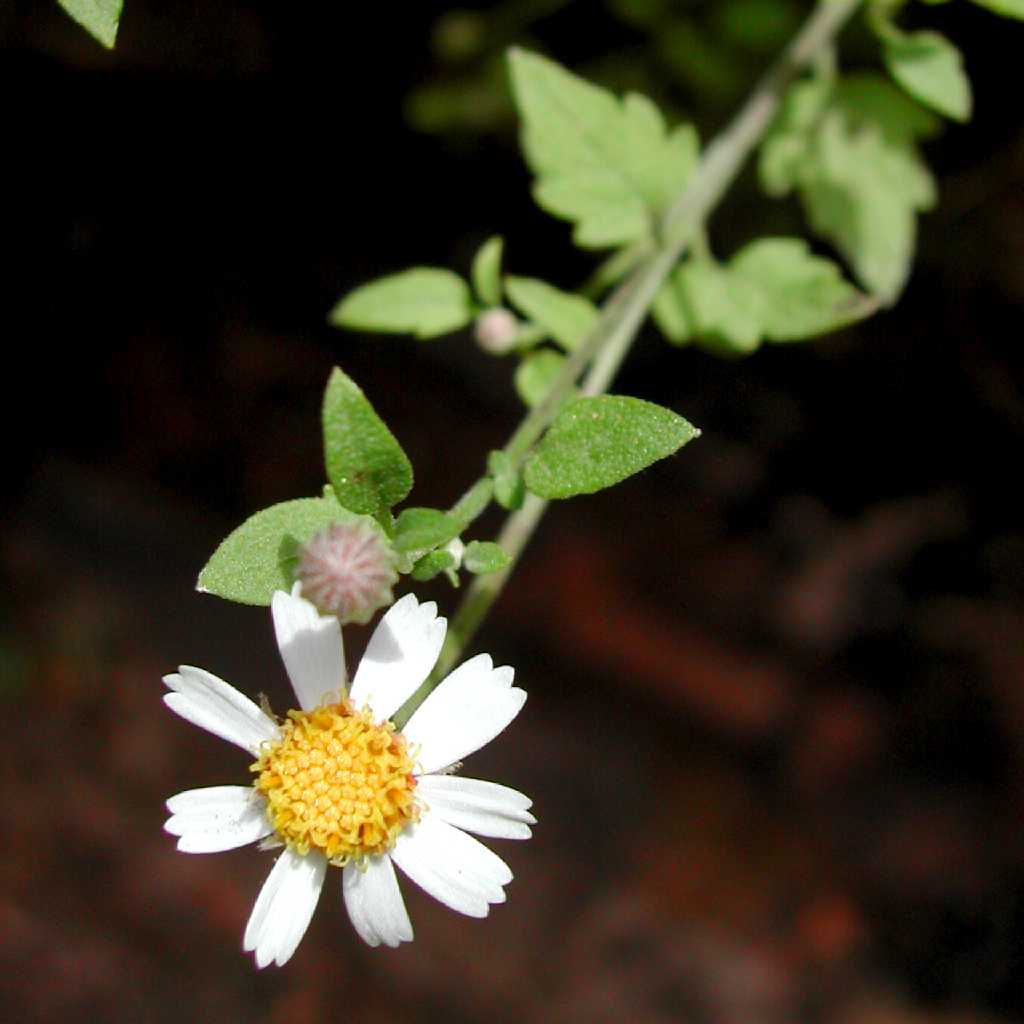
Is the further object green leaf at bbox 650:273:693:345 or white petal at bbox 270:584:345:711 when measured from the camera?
green leaf at bbox 650:273:693:345

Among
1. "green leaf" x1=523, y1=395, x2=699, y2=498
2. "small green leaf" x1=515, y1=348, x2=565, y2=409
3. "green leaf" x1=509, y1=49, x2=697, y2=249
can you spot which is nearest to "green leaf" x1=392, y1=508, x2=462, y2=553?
"green leaf" x1=523, y1=395, x2=699, y2=498

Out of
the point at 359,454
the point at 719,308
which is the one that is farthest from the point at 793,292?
the point at 359,454

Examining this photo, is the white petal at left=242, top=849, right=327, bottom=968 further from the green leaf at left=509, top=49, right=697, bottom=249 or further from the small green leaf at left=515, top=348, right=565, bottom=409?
the green leaf at left=509, top=49, right=697, bottom=249

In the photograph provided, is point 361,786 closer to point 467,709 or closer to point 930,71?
point 467,709

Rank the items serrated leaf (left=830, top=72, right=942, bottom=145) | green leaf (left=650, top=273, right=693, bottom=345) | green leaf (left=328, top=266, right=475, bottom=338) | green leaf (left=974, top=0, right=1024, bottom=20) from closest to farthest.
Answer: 1. green leaf (left=974, top=0, right=1024, bottom=20)
2. green leaf (left=328, top=266, right=475, bottom=338)
3. green leaf (left=650, top=273, right=693, bottom=345)
4. serrated leaf (left=830, top=72, right=942, bottom=145)

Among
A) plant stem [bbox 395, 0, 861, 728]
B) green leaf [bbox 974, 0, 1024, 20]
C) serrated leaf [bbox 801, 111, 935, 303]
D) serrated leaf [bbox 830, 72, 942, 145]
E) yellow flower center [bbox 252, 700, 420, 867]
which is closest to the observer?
yellow flower center [bbox 252, 700, 420, 867]

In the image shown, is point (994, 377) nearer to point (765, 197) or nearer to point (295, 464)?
point (765, 197)

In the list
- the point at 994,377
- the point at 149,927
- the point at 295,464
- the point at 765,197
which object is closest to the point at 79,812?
the point at 149,927
